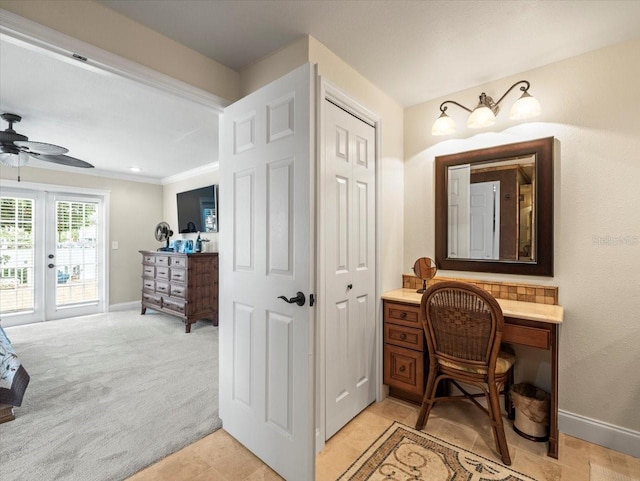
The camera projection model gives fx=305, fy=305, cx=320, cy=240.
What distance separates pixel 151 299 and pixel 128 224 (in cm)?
159

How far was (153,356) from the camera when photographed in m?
3.28

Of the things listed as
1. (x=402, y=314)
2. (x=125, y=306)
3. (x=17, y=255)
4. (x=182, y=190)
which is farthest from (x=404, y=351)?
(x=17, y=255)

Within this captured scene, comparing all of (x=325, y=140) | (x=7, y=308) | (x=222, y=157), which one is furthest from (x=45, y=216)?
(x=325, y=140)

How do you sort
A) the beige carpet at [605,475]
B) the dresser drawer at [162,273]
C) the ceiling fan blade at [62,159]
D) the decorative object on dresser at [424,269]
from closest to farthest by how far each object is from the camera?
the beige carpet at [605,475], the decorative object on dresser at [424,269], the ceiling fan blade at [62,159], the dresser drawer at [162,273]

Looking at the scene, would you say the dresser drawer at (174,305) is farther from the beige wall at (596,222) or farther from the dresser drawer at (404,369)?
the beige wall at (596,222)

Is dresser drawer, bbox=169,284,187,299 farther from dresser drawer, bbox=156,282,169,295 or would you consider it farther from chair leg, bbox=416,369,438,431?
chair leg, bbox=416,369,438,431

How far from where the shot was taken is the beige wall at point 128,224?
5309mm

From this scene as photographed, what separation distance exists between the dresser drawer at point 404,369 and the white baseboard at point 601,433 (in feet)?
2.96

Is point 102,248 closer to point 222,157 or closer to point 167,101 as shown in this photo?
point 167,101

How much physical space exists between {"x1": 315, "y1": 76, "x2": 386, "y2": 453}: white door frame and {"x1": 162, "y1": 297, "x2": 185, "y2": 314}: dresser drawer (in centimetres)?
306

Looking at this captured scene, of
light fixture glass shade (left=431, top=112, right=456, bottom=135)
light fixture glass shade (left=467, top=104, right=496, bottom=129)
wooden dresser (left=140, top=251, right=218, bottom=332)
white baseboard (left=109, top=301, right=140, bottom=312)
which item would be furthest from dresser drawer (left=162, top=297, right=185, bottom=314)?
light fixture glass shade (left=467, top=104, right=496, bottom=129)

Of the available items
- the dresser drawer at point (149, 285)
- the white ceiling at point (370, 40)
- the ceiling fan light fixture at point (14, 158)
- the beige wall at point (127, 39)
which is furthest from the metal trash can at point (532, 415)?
the dresser drawer at point (149, 285)

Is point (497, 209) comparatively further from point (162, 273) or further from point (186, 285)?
point (162, 273)

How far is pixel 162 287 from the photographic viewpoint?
15.3 feet
